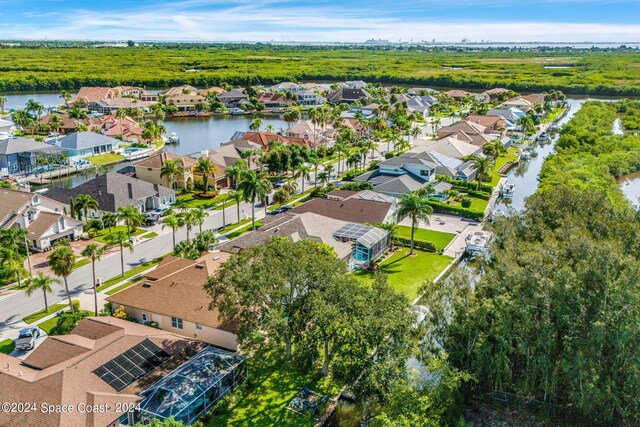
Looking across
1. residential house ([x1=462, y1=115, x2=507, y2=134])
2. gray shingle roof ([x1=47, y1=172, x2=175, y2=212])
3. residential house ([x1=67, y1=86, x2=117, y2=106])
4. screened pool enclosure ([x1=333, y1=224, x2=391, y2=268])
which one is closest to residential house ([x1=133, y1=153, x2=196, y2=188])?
gray shingle roof ([x1=47, y1=172, x2=175, y2=212])

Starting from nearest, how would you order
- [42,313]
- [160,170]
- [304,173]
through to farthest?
[42,313], [160,170], [304,173]

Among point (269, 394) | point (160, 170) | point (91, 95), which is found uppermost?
point (91, 95)

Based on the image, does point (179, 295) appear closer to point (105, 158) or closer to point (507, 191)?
point (507, 191)

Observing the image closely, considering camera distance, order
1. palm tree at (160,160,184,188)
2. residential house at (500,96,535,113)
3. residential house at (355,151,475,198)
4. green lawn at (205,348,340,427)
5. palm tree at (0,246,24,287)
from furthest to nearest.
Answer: residential house at (500,96,535,113), residential house at (355,151,475,198), palm tree at (160,160,184,188), palm tree at (0,246,24,287), green lawn at (205,348,340,427)

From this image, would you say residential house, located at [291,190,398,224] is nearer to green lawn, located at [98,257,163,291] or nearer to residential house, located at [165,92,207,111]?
green lawn, located at [98,257,163,291]

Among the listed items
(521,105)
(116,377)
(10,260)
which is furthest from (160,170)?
(521,105)

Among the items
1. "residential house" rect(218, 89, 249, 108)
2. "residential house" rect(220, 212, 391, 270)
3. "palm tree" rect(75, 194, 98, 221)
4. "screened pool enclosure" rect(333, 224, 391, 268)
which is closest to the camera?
"residential house" rect(220, 212, 391, 270)

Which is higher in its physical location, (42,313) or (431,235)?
(431,235)
